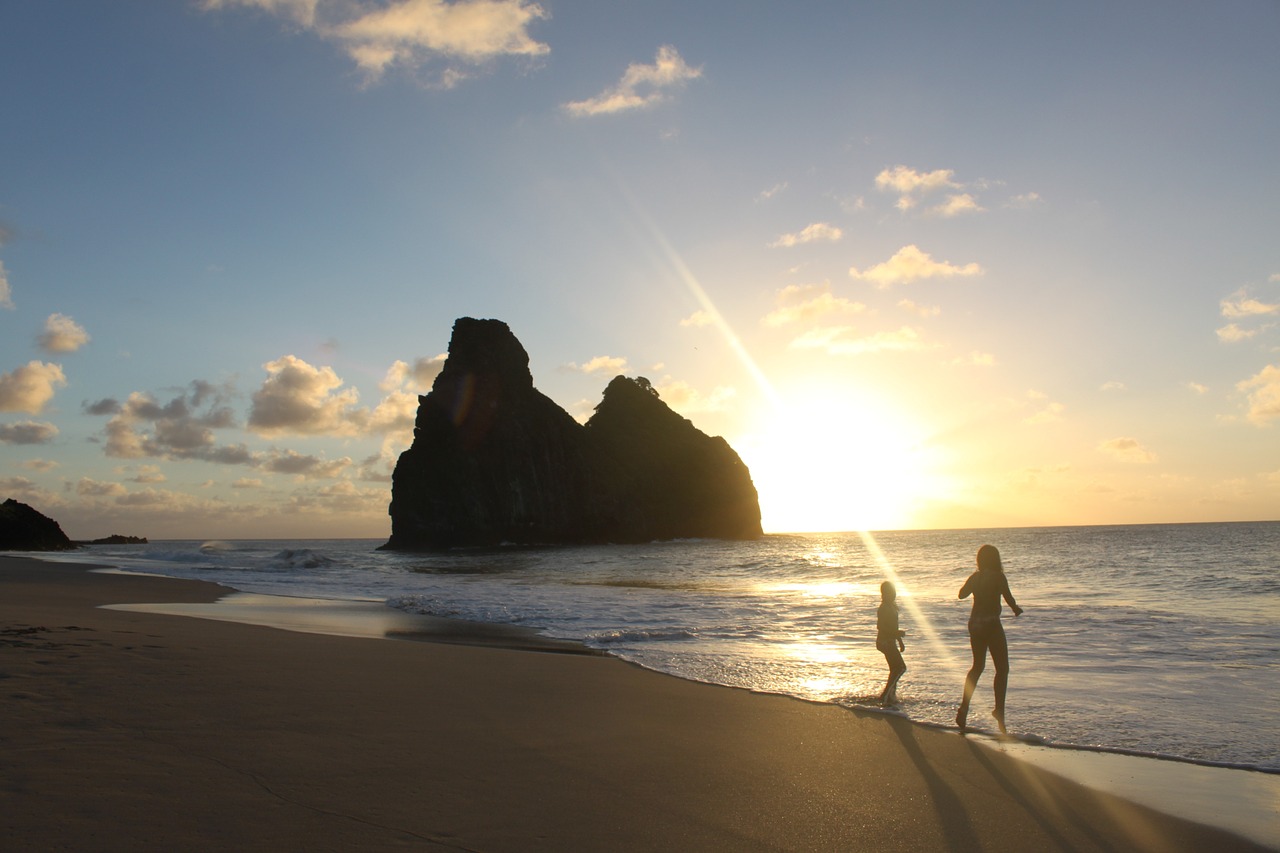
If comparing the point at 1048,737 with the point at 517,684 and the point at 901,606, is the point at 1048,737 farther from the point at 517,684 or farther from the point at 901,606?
the point at 901,606

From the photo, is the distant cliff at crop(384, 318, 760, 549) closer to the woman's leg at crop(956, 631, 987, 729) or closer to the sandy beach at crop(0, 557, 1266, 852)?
the sandy beach at crop(0, 557, 1266, 852)

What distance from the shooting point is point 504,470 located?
9438 cm

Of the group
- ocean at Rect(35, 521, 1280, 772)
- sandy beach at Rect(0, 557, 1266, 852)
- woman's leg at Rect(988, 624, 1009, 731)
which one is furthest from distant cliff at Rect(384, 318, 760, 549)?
woman's leg at Rect(988, 624, 1009, 731)

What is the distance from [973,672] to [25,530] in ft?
320

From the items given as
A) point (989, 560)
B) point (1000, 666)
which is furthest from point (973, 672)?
point (989, 560)

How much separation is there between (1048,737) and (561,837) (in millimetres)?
5398

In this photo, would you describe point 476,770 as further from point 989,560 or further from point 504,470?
point 504,470

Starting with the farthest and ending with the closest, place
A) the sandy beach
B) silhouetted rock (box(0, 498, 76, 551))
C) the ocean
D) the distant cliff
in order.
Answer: the distant cliff
silhouetted rock (box(0, 498, 76, 551))
the ocean
the sandy beach

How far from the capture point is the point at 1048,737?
7.39 metres

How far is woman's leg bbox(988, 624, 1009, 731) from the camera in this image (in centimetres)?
779

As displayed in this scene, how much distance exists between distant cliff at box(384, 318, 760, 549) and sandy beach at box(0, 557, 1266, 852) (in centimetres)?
8578

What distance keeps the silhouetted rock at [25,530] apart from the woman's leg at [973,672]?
9209 centimetres

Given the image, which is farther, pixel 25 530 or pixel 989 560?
pixel 25 530

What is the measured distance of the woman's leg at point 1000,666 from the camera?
779 centimetres
